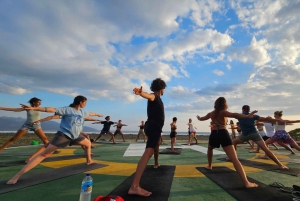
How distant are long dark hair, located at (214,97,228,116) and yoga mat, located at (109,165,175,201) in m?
1.92

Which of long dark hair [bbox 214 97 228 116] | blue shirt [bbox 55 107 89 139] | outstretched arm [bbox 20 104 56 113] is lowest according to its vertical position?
blue shirt [bbox 55 107 89 139]

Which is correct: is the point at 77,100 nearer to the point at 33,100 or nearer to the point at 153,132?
the point at 33,100

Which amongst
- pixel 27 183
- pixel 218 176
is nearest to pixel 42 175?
pixel 27 183

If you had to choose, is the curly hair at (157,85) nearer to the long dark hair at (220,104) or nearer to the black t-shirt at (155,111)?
the black t-shirt at (155,111)

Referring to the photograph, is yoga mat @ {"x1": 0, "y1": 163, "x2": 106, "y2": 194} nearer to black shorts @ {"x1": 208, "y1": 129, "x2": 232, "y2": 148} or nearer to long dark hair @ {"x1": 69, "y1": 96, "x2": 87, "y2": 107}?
long dark hair @ {"x1": 69, "y1": 96, "x2": 87, "y2": 107}

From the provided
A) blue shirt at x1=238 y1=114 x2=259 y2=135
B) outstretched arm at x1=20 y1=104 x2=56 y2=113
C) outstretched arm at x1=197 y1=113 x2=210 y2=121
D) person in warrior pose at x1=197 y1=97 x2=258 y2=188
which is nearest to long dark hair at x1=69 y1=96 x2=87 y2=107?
outstretched arm at x1=20 y1=104 x2=56 y2=113

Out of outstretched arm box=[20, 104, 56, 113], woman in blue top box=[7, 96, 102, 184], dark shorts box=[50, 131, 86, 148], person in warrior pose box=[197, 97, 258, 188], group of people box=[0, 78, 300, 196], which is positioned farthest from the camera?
dark shorts box=[50, 131, 86, 148]

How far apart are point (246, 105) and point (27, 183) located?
6.45m

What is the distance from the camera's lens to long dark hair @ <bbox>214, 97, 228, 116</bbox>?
4.23 metres

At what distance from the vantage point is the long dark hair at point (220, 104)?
423 centimetres

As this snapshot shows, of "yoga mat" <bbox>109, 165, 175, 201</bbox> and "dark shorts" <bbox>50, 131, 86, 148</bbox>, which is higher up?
"dark shorts" <bbox>50, 131, 86, 148</bbox>

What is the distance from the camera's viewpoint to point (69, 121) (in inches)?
187

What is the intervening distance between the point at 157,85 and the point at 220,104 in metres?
1.56

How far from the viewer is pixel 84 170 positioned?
4902 millimetres
